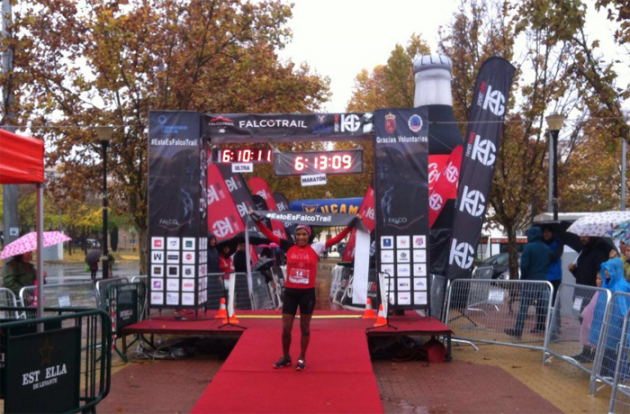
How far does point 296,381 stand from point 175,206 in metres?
4.80

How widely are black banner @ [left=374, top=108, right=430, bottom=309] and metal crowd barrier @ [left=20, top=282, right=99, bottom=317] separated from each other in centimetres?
487

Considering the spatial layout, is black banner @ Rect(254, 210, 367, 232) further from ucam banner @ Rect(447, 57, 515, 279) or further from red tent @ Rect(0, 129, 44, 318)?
red tent @ Rect(0, 129, 44, 318)

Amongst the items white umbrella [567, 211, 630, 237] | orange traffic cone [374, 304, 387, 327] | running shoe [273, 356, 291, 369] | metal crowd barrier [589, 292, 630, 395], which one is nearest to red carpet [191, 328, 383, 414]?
running shoe [273, 356, 291, 369]

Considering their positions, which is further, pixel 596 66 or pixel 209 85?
pixel 209 85

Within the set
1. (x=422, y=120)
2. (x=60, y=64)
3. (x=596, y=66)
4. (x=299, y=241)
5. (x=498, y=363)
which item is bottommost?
(x=498, y=363)

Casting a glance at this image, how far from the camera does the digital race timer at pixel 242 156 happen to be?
13055 millimetres

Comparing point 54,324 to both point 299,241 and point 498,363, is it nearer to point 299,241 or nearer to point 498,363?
point 299,241

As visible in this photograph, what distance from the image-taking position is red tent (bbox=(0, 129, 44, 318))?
5887 millimetres

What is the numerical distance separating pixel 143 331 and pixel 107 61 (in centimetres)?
811

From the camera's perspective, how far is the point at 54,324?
6527 mm

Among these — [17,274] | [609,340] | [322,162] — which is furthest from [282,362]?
[17,274]

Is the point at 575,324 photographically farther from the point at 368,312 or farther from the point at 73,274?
the point at 73,274

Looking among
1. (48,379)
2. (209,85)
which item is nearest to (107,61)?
(209,85)

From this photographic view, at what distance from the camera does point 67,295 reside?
11.8m
